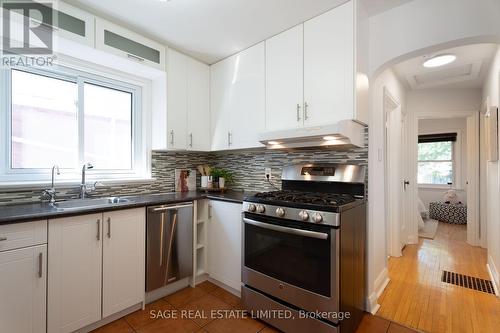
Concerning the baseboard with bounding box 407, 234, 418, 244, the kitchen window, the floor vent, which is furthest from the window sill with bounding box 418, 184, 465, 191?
the kitchen window

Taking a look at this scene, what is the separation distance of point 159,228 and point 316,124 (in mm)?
1601

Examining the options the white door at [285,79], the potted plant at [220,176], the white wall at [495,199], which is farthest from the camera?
the potted plant at [220,176]

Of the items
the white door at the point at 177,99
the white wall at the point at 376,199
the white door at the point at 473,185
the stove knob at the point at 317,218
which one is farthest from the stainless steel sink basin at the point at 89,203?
the white door at the point at 473,185

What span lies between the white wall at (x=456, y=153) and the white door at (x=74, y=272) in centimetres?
683

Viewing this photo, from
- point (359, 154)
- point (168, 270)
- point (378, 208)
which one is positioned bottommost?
point (168, 270)

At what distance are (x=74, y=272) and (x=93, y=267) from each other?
0.37 feet

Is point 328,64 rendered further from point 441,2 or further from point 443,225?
point 443,225

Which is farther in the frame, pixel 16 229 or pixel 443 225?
pixel 443 225

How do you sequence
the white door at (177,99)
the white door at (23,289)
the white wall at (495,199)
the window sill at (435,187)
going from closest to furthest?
1. the white door at (23,289)
2. the white wall at (495,199)
3. the white door at (177,99)
4. the window sill at (435,187)

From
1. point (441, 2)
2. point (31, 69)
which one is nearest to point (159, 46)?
point (31, 69)

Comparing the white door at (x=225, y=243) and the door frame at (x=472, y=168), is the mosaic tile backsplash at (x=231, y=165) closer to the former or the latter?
the white door at (x=225, y=243)

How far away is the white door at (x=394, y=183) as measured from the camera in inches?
124

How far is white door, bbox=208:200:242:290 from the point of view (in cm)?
219

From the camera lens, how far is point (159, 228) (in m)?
2.06
